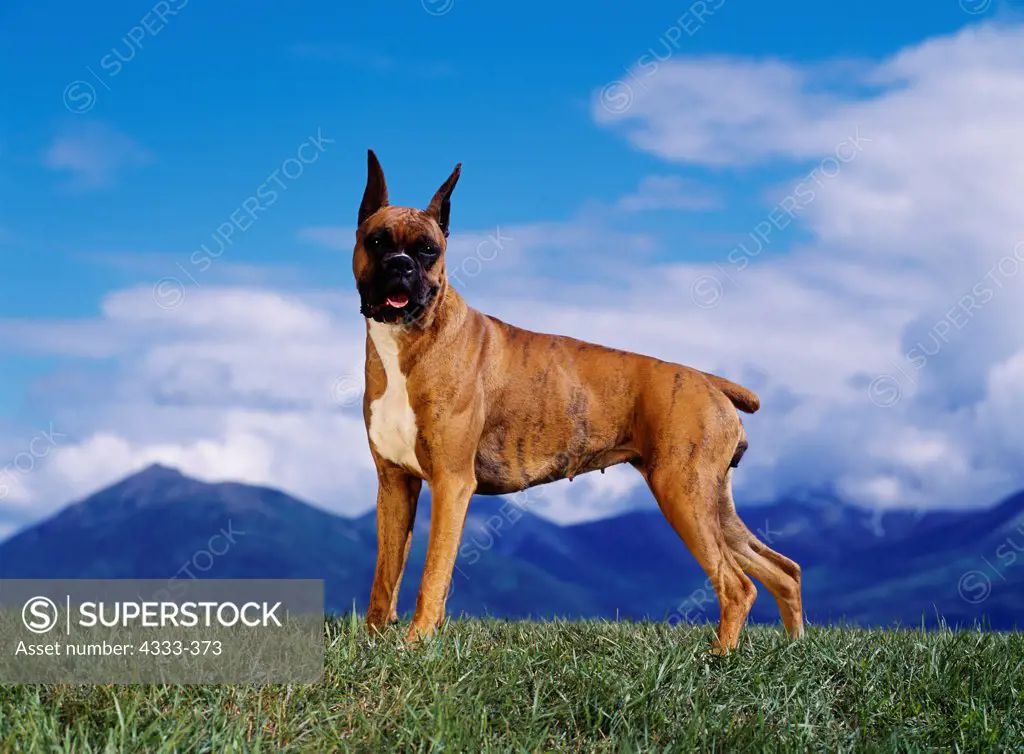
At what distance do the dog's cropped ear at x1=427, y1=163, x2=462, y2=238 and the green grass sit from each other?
2408mm

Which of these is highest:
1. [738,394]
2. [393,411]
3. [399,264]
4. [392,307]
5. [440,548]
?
[399,264]

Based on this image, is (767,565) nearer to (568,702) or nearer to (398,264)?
(568,702)

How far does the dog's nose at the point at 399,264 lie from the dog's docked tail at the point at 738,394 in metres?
2.28

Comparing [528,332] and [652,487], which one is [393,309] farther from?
[652,487]

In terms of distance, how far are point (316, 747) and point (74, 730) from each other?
0.99 metres

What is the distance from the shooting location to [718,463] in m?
6.24

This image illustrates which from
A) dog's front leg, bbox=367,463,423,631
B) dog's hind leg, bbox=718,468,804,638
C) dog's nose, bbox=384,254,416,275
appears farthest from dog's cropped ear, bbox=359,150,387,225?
dog's hind leg, bbox=718,468,804,638

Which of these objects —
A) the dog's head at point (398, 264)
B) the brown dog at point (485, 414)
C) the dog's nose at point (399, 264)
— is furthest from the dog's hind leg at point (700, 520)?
the dog's nose at point (399, 264)

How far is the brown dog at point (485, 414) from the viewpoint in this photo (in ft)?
18.3

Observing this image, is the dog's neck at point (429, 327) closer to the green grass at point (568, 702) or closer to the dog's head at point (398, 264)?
the dog's head at point (398, 264)

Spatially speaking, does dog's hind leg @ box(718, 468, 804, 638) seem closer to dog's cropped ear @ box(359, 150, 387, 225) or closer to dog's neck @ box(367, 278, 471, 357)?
dog's neck @ box(367, 278, 471, 357)

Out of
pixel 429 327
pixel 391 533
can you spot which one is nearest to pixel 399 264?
pixel 429 327

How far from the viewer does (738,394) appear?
6.64 meters

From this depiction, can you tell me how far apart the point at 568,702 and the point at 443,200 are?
2.93 metres
